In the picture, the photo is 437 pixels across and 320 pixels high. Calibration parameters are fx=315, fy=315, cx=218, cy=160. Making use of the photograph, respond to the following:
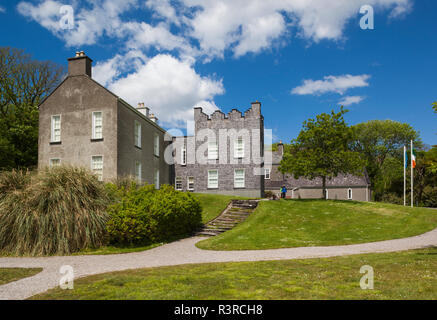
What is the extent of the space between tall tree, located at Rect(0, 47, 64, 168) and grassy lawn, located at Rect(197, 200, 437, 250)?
22.2 meters

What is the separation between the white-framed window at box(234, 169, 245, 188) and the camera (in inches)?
1208

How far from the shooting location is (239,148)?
101 feet

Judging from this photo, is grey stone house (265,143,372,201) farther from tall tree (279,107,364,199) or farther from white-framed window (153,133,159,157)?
white-framed window (153,133,159,157)

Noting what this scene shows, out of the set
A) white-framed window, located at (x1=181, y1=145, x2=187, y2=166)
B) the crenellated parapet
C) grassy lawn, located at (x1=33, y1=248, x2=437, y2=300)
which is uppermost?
the crenellated parapet

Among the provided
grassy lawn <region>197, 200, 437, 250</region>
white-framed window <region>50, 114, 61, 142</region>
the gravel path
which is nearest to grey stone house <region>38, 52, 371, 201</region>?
white-framed window <region>50, 114, 61, 142</region>

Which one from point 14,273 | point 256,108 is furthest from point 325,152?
point 14,273

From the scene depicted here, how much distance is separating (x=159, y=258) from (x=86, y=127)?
49.1 feet

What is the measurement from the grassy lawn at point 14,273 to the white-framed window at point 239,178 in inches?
886

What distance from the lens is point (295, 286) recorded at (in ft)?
21.5

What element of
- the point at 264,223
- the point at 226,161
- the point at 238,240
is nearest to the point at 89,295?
the point at 238,240

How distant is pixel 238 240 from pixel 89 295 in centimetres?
960

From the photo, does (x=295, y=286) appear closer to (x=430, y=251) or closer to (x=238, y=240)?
(x=430, y=251)

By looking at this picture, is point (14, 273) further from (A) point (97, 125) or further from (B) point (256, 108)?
(B) point (256, 108)

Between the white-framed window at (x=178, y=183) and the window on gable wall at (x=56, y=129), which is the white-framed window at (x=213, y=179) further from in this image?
the window on gable wall at (x=56, y=129)
